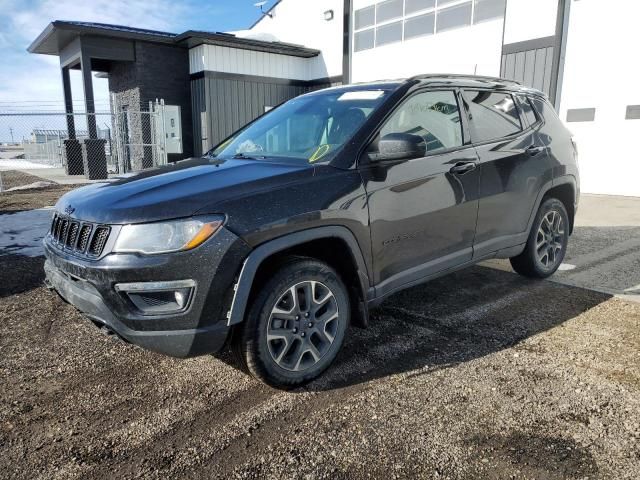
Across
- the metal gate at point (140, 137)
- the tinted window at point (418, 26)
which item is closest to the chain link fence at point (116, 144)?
the metal gate at point (140, 137)

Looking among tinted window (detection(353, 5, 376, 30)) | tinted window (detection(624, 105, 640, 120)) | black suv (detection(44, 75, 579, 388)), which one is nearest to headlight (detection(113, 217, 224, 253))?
black suv (detection(44, 75, 579, 388))

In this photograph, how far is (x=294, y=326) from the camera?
2777mm

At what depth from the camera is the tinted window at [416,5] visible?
14.3m

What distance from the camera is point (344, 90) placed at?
149 inches

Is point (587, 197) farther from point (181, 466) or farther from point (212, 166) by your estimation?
point (181, 466)

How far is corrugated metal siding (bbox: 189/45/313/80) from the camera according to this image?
1595 centimetres

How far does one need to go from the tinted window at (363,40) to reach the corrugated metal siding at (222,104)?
11.3 ft

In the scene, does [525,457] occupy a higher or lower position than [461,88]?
lower

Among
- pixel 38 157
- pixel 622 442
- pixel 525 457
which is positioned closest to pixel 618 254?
pixel 622 442

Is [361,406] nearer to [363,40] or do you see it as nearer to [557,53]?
[557,53]

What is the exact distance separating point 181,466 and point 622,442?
7.01 ft

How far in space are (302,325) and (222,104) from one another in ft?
48.7

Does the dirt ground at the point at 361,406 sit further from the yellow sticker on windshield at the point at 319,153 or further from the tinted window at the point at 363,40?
the tinted window at the point at 363,40

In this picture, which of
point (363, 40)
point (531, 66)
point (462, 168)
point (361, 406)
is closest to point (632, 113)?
point (531, 66)
